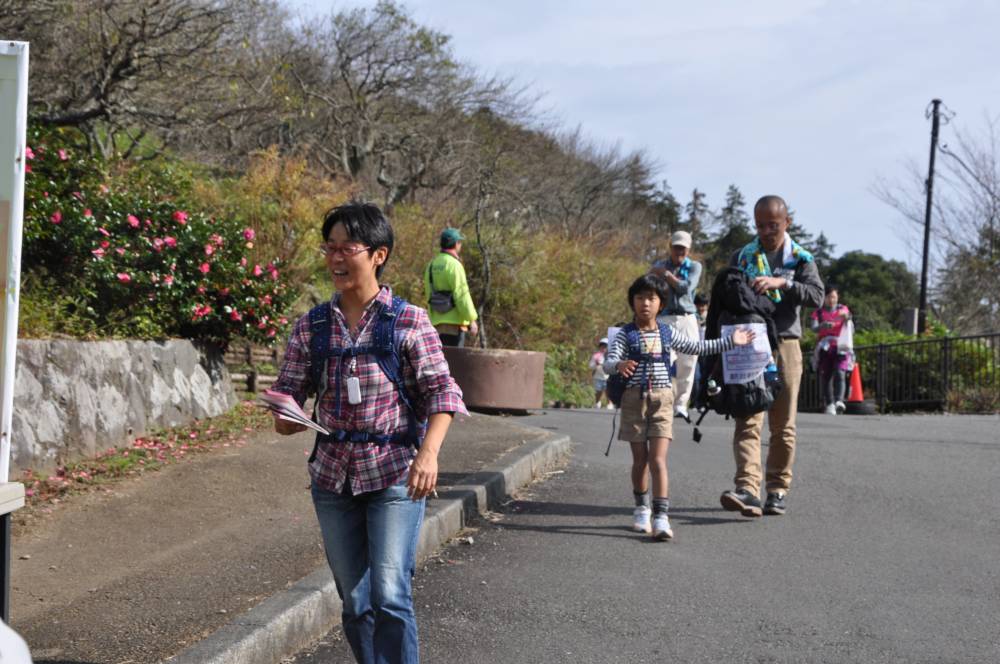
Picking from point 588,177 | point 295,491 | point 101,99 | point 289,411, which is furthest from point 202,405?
point 588,177

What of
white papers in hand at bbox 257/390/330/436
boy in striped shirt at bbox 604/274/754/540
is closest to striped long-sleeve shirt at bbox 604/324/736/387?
boy in striped shirt at bbox 604/274/754/540

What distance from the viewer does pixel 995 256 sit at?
26.1 m

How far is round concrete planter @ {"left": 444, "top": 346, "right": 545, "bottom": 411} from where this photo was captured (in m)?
11.9

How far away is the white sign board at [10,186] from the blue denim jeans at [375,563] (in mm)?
1047

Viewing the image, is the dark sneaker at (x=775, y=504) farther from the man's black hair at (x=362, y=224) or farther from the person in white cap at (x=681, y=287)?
the man's black hair at (x=362, y=224)

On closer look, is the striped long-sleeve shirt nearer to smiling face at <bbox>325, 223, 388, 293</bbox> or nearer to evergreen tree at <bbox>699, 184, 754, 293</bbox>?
smiling face at <bbox>325, 223, 388, 293</bbox>

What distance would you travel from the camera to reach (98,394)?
7.54 meters

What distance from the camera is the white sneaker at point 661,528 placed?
20.5ft

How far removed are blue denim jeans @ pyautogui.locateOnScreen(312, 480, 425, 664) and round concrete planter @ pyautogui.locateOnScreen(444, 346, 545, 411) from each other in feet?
27.5

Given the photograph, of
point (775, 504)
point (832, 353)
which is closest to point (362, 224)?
point (775, 504)

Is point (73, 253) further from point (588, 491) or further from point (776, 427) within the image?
point (776, 427)

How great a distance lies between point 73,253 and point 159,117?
3983 millimetres

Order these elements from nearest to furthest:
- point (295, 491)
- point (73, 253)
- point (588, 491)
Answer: point (295, 491) < point (588, 491) < point (73, 253)

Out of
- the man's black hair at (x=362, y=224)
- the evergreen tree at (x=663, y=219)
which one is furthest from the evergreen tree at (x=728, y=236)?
the man's black hair at (x=362, y=224)
